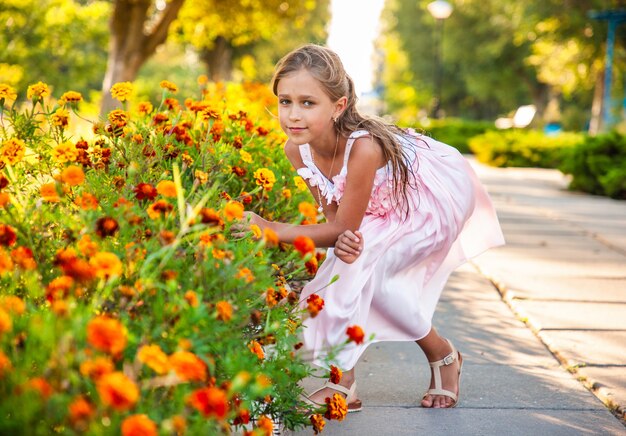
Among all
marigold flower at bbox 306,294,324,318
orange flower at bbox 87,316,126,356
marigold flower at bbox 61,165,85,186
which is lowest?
marigold flower at bbox 306,294,324,318

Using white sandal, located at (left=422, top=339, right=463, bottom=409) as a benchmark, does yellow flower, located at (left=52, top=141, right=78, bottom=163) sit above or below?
above

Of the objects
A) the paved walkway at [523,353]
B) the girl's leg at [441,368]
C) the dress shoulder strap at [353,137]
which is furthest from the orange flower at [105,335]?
the girl's leg at [441,368]

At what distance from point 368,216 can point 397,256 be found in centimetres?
25

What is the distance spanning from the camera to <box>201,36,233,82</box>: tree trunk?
3042cm

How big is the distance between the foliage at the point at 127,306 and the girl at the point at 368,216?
388 millimetres

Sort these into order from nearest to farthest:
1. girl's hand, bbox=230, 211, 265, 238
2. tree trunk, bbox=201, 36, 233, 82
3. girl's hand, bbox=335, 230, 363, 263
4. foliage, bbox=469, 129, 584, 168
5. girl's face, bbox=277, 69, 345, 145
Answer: girl's hand, bbox=230, 211, 265, 238 < girl's hand, bbox=335, 230, 363, 263 < girl's face, bbox=277, 69, 345, 145 < foliage, bbox=469, 129, 584, 168 < tree trunk, bbox=201, 36, 233, 82

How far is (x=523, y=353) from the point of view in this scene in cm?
397

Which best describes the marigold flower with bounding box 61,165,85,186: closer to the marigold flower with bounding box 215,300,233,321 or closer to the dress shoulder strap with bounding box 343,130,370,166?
the marigold flower with bounding box 215,300,233,321

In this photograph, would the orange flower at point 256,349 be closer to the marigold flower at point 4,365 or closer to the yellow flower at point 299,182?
the marigold flower at point 4,365

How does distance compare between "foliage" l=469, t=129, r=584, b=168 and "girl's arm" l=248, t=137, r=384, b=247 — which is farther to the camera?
"foliage" l=469, t=129, r=584, b=168

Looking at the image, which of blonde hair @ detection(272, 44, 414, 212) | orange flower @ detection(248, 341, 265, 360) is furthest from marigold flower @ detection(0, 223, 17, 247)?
blonde hair @ detection(272, 44, 414, 212)

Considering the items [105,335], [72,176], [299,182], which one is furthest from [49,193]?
[299,182]

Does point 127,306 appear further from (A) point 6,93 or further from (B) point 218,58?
(B) point 218,58

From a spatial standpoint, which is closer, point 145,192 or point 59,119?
point 145,192
